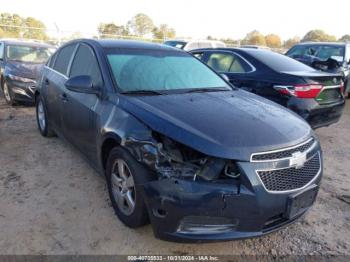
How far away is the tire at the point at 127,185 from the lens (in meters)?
2.46

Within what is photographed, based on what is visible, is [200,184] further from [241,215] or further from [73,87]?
[73,87]

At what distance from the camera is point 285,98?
4.79 metres

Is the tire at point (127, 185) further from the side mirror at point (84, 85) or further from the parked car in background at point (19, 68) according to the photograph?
the parked car in background at point (19, 68)

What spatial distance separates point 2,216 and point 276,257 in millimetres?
2473

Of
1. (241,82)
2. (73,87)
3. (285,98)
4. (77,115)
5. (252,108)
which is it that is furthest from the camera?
(241,82)

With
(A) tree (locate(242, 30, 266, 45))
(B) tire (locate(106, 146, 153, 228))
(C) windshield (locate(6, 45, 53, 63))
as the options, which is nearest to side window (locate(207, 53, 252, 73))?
(B) tire (locate(106, 146, 153, 228))

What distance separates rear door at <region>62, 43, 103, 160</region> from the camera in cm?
326

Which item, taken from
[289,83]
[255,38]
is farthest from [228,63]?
[255,38]

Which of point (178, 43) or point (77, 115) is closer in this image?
point (77, 115)

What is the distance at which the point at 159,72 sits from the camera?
11.4 feet

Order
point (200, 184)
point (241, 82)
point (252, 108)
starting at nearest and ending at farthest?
point (200, 184) < point (252, 108) < point (241, 82)

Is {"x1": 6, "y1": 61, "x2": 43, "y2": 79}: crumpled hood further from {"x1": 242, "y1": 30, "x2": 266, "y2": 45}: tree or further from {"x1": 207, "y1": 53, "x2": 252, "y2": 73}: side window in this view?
{"x1": 242, "y1": 30, "x2": 266, "y2": 45}: tree

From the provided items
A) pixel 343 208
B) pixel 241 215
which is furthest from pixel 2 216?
pixel 343 208

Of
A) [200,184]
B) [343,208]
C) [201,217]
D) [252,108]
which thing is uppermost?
[252,108]
